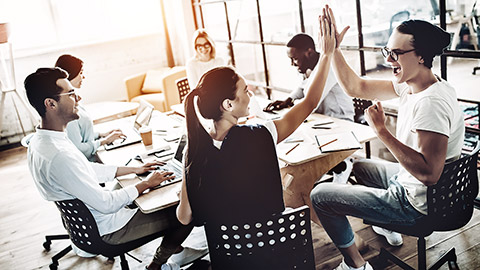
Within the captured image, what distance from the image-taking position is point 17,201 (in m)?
4.27

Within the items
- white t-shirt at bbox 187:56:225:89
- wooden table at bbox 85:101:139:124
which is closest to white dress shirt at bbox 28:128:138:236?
white t-shirt at bbox 187:56:225:89

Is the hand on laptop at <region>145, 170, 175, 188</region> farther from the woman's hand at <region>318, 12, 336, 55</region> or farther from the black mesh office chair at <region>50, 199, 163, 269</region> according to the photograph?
the woman's hand at <region>318, 12, 336, 55</region>

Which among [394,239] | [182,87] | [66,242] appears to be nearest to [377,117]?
[394,239]

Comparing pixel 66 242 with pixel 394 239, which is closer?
pixel 394 239

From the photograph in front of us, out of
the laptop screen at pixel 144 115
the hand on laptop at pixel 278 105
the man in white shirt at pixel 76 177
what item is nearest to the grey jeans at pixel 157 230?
the man in white shirt at pixel 76 177

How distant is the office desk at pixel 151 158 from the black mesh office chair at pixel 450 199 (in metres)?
0.97

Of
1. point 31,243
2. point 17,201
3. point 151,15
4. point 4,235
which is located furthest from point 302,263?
point 151,15

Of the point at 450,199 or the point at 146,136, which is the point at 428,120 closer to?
the point at 450,199

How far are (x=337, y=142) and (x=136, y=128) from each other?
4.89 ft

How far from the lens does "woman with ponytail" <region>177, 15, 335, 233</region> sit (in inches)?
66.2

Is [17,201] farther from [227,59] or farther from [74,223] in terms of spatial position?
[227,59]

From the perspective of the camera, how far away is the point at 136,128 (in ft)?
10.8

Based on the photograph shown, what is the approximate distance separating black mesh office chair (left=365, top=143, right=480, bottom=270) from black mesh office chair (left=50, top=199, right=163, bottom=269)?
1217 millimetres

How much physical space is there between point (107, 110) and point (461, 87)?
12.4ft
